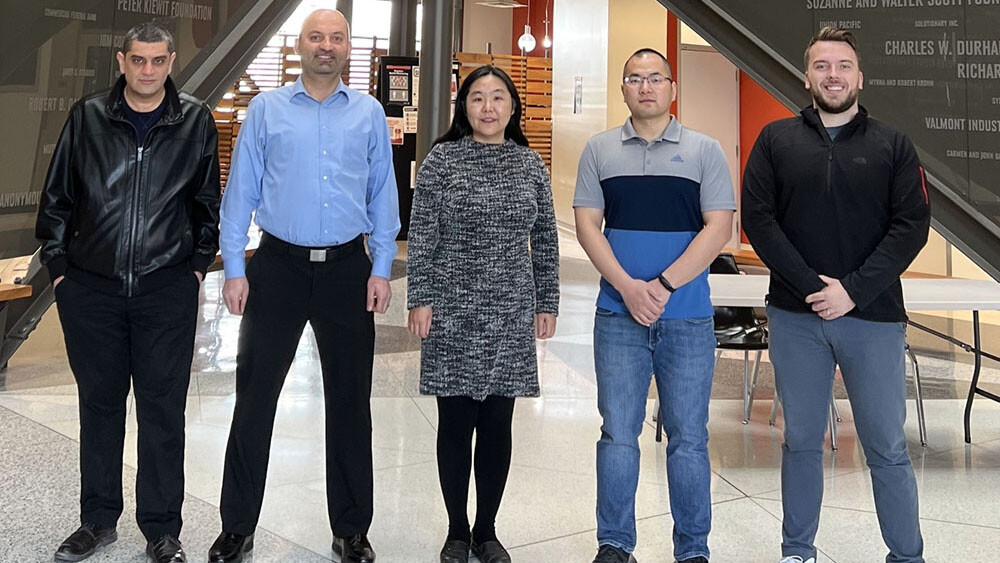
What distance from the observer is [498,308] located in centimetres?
259

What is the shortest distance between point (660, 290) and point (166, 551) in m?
1.69

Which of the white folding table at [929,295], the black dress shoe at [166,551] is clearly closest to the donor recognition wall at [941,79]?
the white folding table at [929,295]

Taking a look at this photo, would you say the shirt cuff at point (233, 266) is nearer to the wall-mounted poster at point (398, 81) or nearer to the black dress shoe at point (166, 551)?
the black dress shoe at point (166, 551)

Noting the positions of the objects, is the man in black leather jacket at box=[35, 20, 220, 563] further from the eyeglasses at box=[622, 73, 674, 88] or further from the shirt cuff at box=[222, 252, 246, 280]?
the eyeglasses at box=[622, 73, 674, 88]

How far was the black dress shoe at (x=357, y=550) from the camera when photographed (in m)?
2.69

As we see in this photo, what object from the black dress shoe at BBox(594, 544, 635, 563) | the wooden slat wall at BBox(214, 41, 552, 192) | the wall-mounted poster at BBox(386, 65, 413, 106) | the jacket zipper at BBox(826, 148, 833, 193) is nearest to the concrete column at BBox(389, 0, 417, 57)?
the wooden slat wall at BBox(214, 41, 552, 192)

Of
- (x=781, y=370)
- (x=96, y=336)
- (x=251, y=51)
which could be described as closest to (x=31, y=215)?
(x=251, y=51)

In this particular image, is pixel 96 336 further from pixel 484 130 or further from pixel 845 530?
pixel 845 530

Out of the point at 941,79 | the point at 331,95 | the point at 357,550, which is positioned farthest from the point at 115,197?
the point at 941,79

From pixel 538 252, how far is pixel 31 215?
11.1ft

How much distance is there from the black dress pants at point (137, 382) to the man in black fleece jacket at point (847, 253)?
1792 millimetres

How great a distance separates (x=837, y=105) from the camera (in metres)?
2.45

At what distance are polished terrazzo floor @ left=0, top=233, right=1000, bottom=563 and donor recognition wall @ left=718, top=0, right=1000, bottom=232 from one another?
1350mm

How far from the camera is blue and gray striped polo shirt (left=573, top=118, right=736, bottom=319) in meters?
2.57
